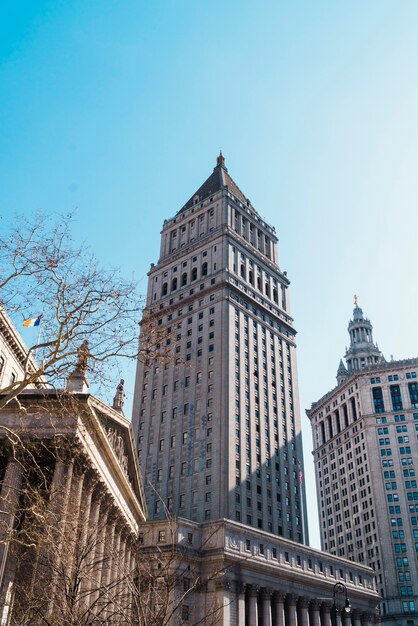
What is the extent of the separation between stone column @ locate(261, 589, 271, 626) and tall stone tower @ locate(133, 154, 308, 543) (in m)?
9.57

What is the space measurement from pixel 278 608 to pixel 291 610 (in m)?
2.53

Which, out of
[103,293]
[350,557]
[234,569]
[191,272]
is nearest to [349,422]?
[350,557]

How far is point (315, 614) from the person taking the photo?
77500 mm

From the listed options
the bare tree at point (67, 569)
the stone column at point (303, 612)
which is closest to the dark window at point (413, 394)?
the stone column at point (303, 612)

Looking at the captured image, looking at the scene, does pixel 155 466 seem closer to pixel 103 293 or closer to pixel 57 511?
pixel 57 511

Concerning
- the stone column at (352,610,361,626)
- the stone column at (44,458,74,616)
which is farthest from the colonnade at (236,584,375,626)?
the stone column at (44,458,74,616)

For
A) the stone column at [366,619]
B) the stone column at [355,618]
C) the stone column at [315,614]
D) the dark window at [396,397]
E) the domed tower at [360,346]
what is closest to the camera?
the stone column at [315,614]

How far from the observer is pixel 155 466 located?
8712 centimetres

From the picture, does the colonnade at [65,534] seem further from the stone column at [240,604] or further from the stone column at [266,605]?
the stone column at [266,605]

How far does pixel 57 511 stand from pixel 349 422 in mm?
113141

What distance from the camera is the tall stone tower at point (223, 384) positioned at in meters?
81.6

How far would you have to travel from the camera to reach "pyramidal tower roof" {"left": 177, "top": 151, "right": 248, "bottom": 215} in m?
119

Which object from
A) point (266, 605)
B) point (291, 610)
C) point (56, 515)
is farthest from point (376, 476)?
point (56, 515)

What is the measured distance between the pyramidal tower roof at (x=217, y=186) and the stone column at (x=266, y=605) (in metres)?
73.1
